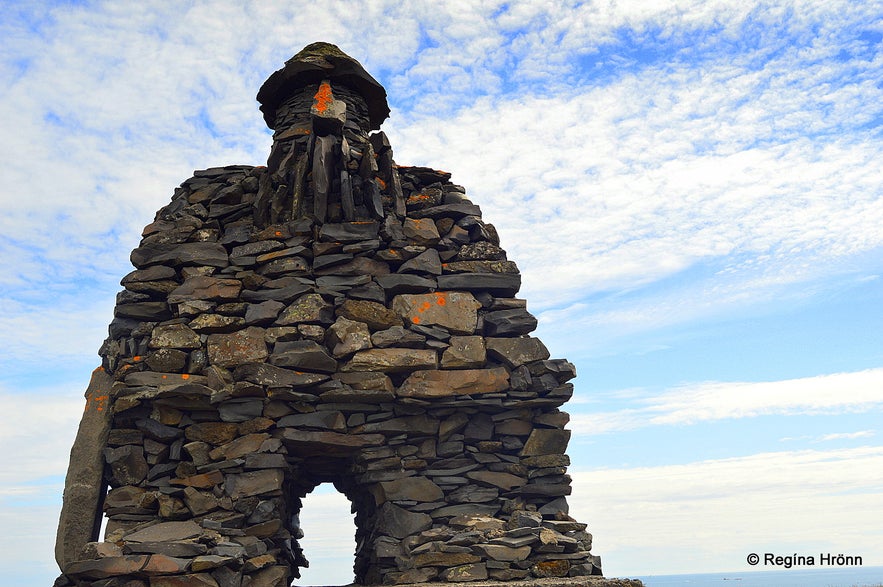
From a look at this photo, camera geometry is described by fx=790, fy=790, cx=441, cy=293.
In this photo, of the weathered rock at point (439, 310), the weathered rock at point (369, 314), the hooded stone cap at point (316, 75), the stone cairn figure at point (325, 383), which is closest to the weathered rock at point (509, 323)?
the stone cairn figure at point (325, 383)

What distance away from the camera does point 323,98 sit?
11359 mm

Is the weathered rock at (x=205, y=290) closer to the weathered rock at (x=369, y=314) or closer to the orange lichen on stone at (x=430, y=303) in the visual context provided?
the weathered rock at (x=369, y=314)

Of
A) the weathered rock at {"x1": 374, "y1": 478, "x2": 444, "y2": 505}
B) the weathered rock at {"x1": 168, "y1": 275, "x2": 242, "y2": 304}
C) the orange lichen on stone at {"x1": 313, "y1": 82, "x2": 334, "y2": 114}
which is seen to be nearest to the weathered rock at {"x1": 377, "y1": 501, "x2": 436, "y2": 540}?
the weathered rock at {"x1": 374, "y1": 478, "x2": 444, "y2": 505}

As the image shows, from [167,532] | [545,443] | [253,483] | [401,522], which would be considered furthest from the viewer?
[545,443]

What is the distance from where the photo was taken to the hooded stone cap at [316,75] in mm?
11531

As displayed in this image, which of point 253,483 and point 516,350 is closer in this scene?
point 253,483

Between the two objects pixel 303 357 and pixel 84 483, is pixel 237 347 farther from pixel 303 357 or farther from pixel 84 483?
pixel 84 483

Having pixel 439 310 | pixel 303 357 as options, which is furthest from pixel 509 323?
pixel 303 357

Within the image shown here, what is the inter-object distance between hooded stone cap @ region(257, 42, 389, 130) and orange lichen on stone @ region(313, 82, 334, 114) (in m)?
0.22

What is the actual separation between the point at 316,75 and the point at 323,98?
0.49 meters

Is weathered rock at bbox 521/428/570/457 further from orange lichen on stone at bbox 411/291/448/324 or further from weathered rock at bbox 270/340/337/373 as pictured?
weathered rock at bbox 270/340/337/373

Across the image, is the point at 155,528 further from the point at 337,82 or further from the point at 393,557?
the point at 337,82

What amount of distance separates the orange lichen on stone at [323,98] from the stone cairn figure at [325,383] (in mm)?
42

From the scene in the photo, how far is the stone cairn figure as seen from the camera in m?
9.63
